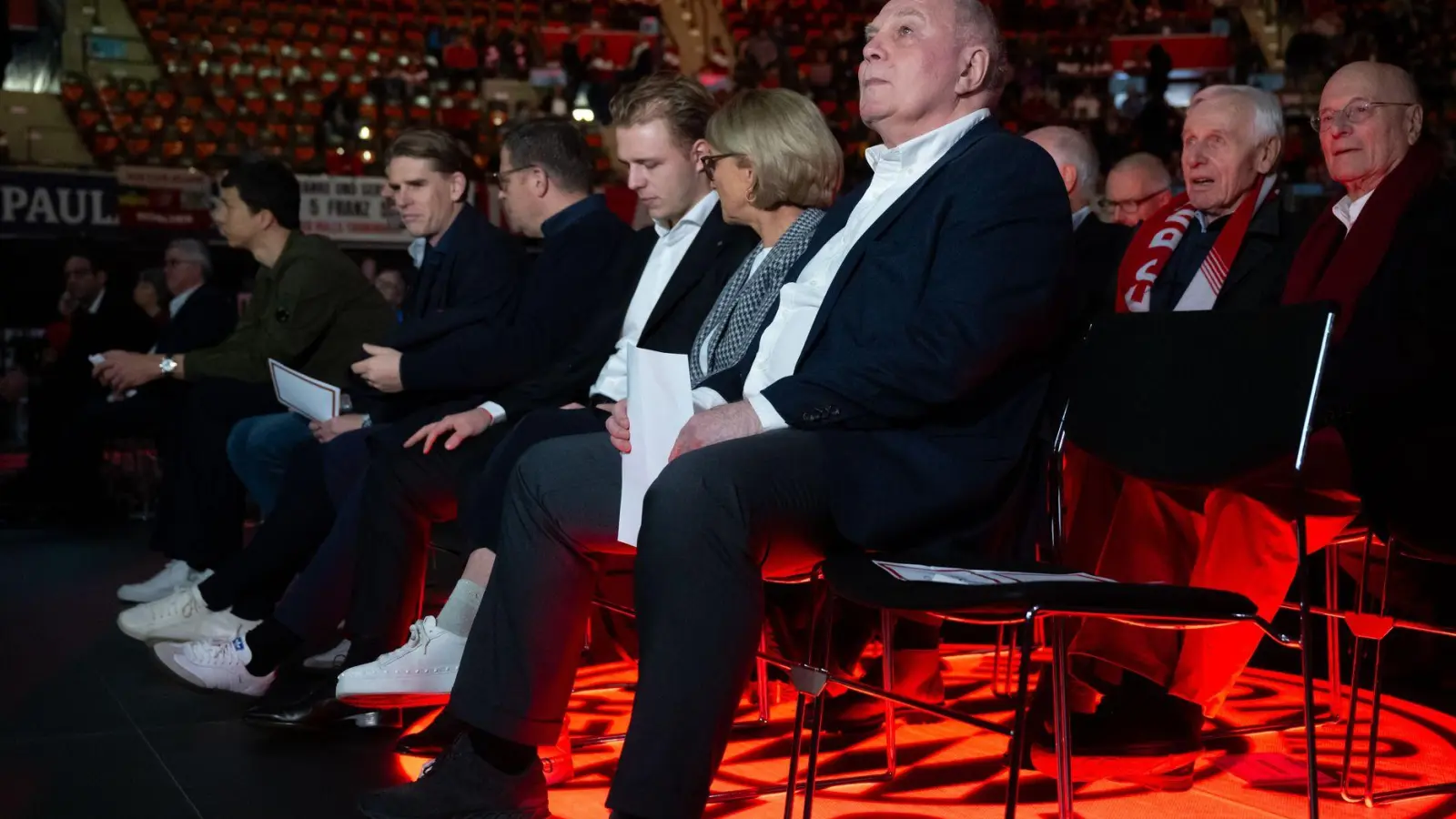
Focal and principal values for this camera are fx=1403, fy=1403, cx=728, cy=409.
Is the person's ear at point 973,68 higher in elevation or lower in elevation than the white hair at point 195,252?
higher

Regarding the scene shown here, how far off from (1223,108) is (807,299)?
52.7 inches

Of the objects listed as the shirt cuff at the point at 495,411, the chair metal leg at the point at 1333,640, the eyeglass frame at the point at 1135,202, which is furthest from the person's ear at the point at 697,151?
the eyeglass frame at the point at 1135,202

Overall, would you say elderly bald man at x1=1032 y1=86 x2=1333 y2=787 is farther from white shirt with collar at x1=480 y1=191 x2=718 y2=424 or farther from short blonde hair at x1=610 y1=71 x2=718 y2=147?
short blonde hair at x1=610 y1=71 x2=718 y2=147

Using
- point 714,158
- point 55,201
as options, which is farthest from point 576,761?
point 55,201

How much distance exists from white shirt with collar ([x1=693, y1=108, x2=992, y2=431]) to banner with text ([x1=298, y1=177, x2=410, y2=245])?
7.55 metres

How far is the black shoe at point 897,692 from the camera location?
97.9 inches

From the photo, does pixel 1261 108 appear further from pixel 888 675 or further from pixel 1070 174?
pixel 888 675

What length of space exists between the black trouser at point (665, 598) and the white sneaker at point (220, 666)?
1150 mm

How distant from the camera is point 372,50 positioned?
38.3ft

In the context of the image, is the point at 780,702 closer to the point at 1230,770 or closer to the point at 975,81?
the point at 1230,770

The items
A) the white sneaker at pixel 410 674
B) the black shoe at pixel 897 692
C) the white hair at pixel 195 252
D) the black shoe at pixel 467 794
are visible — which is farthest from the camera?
the white hair at pixel 195 252

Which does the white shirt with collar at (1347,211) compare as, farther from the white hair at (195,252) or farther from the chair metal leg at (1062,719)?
the white hair at (195,252)

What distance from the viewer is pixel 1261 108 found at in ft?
9.52

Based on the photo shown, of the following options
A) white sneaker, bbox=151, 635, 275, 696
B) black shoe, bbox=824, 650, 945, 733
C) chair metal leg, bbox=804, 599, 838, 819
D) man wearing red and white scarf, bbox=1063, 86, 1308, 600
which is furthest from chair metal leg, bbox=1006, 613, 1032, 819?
white sneaker, bbox=151, 635, 275, 696
